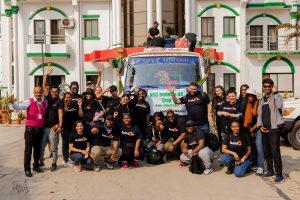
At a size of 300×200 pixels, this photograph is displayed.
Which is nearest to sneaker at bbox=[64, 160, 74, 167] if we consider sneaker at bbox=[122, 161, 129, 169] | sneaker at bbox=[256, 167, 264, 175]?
sneaker at bbox=[122, 161, 129, 169]

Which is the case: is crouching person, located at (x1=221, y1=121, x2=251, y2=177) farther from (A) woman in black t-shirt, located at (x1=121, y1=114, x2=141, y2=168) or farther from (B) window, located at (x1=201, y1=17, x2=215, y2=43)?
(B) window, located at (x1=201, y1=17, x2=215, y2=43)

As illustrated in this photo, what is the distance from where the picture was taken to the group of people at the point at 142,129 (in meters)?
8.50

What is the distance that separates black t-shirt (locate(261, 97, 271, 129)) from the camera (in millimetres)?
8125

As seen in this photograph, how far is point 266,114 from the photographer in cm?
817

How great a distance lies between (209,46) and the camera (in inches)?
997

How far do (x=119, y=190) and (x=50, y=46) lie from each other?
19256 mm

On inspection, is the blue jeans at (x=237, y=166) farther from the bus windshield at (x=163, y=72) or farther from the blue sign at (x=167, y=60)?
the blue sign at (x=167, y=60)

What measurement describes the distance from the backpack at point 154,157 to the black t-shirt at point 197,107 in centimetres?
112

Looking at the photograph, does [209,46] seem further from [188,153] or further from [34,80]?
[188,153]

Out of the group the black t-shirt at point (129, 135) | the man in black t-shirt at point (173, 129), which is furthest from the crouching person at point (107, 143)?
the man in black t-shirt at point (173, 129)

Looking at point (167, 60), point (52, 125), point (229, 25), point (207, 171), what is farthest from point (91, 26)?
point (207, 171)

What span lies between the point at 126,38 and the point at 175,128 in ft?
52.2

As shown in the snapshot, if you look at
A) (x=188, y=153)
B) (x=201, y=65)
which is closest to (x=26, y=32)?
(x=201, y=65)

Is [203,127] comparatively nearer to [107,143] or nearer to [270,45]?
[107,143]
